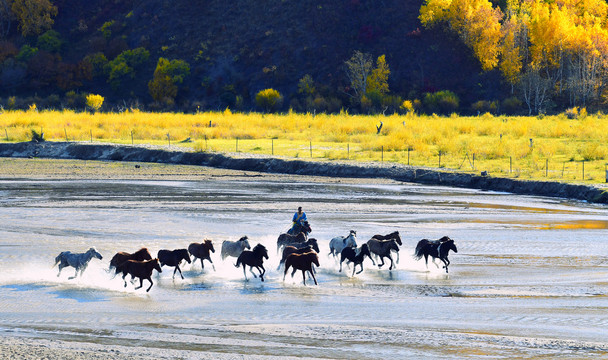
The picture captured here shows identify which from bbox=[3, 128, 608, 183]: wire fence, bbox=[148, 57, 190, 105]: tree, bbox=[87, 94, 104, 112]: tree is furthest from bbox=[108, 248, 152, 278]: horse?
bbox=[148, 57, 190, 105]: tree

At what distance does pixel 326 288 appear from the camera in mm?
16766

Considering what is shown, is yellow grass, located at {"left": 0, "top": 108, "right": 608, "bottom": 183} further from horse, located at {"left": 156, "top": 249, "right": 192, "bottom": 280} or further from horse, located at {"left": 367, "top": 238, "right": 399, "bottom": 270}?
horse, located at {"left": 156, "top": 249, "right": 192, "bottom": 280}

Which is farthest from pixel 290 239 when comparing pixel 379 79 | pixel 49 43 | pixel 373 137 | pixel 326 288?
pixel 49 43

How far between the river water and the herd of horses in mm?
345

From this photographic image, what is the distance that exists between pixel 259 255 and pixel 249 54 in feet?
246

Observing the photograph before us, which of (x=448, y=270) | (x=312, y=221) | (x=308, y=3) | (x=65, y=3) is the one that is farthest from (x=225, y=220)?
(x=65, y=3)

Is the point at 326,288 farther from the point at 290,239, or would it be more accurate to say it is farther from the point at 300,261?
the point at 290,239

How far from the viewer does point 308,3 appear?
94375mm

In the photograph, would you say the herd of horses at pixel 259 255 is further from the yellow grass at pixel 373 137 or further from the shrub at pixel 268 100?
the shrub at pixel 268 100

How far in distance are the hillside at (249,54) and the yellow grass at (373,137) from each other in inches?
696

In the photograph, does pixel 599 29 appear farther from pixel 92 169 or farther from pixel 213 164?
pixel 92 169

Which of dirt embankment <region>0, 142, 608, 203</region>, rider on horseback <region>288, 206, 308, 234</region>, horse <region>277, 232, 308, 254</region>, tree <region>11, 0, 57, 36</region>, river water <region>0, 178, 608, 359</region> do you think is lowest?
river water <region>0, 178, 608, 359</region>

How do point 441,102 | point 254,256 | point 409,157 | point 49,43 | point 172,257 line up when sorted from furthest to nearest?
point 49,43 → point 441,102 → point 409,157 → point 172,257 → point 254,256

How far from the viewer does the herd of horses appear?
1653 centimetres
